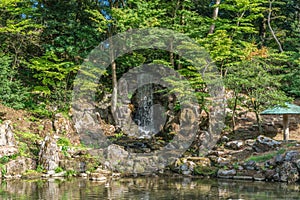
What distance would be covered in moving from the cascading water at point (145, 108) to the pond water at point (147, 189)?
829cm

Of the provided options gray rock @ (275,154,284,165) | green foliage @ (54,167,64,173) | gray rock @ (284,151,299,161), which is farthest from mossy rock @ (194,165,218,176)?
green foliage @ (54,167,64,173)

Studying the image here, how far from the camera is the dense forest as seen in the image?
18.2 m

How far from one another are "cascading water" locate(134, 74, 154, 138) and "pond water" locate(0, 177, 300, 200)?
8293 mm

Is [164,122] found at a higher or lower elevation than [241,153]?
higher

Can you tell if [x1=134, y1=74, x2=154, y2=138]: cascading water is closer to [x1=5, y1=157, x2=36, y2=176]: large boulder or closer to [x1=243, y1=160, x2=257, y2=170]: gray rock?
[x1=5, y1=157, x2=36, y2=176]: large boulder

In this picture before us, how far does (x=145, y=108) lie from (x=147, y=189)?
1195cm

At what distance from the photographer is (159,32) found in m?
20.0

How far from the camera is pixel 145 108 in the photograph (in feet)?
73.2

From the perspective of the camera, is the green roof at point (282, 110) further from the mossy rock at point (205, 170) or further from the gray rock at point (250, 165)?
the mossy rock at point (205, 170)

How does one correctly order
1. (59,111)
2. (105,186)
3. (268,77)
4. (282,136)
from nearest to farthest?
(105,186) < (268,77) < (282,136) < (59,111)

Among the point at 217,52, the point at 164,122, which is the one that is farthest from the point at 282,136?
the point at 164,122

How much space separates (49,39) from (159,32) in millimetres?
7986

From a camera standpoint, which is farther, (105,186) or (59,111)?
(59,111)

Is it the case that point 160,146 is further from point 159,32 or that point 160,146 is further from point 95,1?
point 95,1
